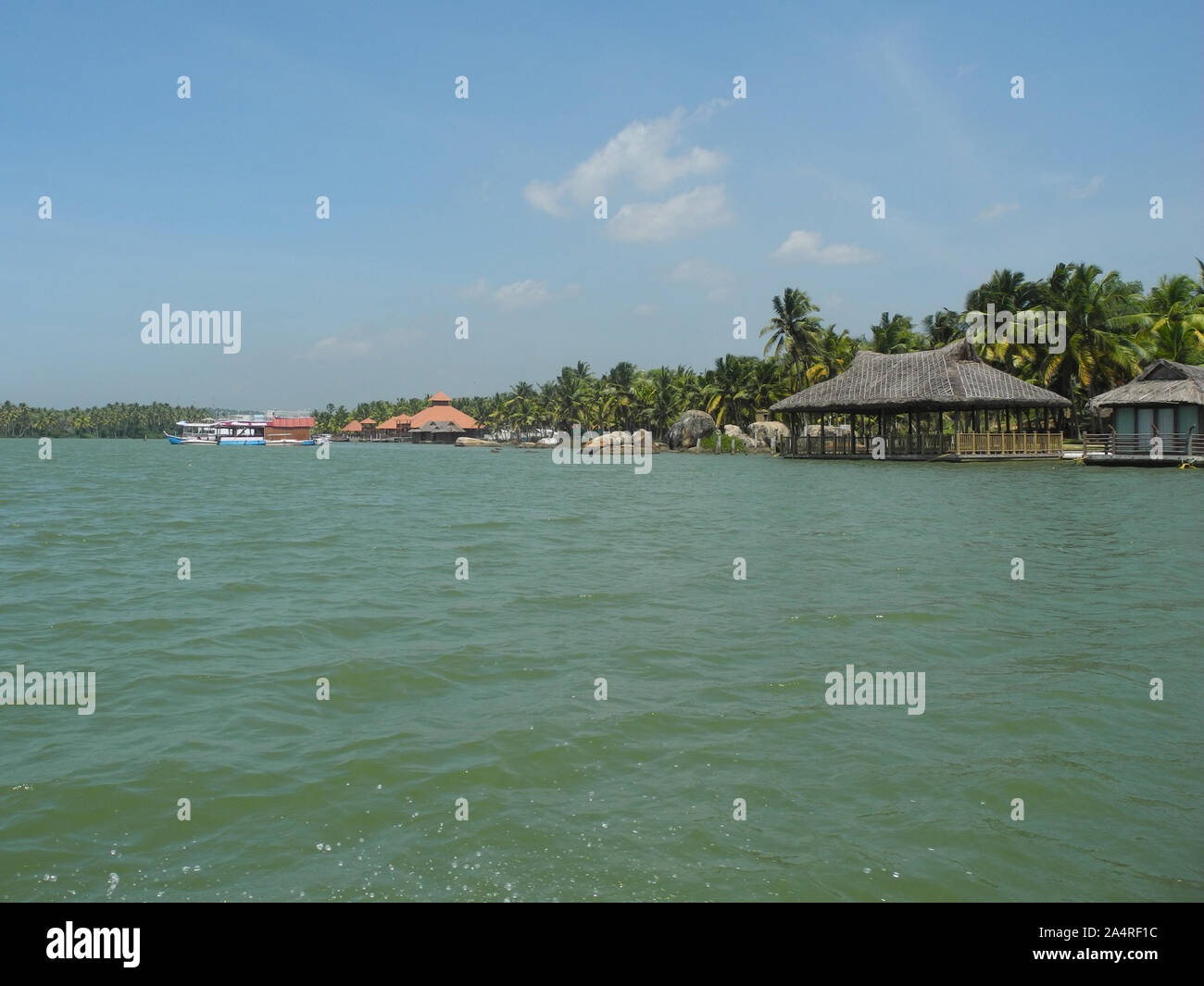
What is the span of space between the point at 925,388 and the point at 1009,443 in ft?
19.0

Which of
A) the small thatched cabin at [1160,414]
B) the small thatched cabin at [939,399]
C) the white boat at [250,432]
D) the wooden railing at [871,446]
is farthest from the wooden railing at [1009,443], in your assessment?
the white boat at [250,432]

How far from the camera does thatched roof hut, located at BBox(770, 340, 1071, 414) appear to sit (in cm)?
4847

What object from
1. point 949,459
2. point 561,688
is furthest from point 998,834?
point 949,459

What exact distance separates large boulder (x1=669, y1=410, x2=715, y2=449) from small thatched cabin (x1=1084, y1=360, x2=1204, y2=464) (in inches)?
1971

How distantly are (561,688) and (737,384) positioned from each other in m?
84.6

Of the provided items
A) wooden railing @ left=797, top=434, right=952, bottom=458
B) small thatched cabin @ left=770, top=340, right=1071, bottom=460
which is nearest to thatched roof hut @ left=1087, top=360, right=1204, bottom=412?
small thatched cabin @ left=770, top=340, right=1071, bottom=460

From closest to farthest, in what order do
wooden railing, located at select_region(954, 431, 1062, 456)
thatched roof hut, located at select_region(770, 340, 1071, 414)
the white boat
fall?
thatched roof hut, located at select_region(770, 340, 1071, 414) < wooden railing, located at select_region(954, 431, 1062, 456) < the white boat

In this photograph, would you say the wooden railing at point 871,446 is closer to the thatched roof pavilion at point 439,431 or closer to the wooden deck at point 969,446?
the wooden deck at point 969,446

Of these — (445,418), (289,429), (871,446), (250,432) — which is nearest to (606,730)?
(871,446)

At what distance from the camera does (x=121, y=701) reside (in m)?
7.40

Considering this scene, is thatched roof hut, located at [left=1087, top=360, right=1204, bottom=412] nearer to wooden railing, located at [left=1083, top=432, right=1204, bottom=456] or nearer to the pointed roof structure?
wooden railing, located at [left=1083, top=432, right=1204, bottom=456]
